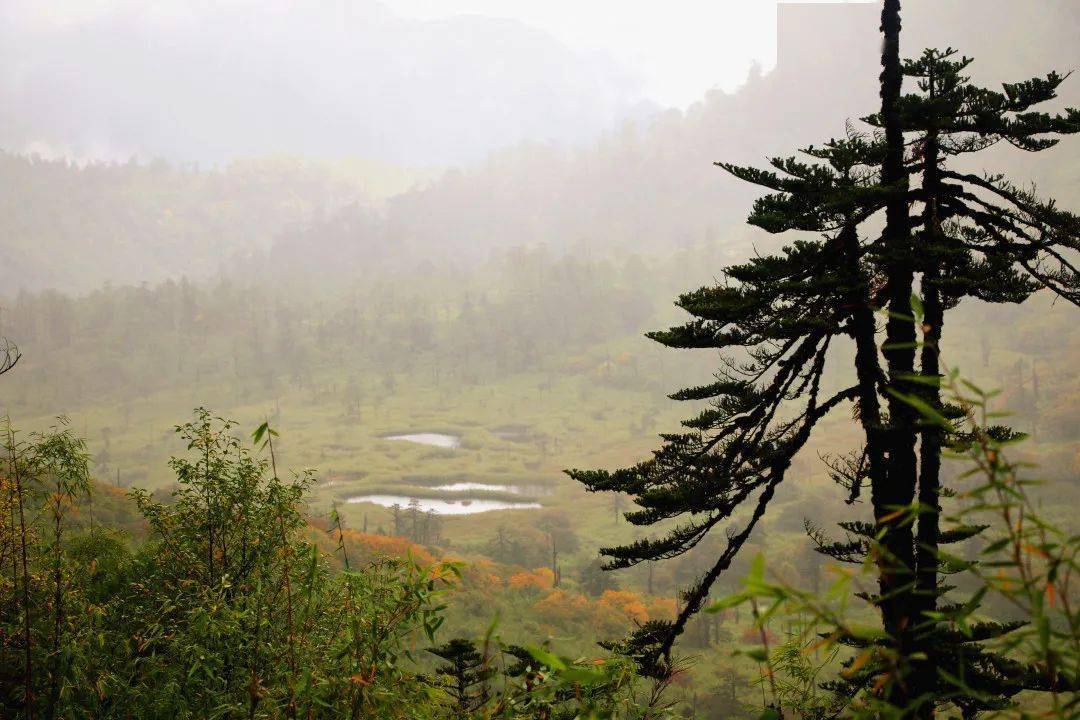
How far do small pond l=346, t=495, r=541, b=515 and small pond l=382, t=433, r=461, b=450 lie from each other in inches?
967

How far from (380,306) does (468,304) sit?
2611 cm

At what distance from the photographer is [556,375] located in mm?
155750

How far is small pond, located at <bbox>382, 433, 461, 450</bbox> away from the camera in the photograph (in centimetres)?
12400

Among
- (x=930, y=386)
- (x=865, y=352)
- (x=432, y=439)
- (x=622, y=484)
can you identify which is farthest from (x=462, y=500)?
(x=930, y=386)

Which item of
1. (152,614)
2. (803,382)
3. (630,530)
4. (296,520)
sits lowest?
(630,530)

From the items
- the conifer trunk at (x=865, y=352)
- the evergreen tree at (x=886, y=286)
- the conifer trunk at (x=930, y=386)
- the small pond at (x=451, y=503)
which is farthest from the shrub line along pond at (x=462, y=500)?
Result: the conifer trunk at (x=930, y=386)

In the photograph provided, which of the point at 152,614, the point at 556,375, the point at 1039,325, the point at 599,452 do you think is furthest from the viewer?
the point at 556,375

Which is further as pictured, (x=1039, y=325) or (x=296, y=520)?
(x=1039, y=325)

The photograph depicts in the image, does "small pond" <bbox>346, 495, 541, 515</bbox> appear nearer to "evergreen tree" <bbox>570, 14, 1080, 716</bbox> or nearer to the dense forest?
the dense forest

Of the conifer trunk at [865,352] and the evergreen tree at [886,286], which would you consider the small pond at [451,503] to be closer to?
the evergreen tree at [886,286]

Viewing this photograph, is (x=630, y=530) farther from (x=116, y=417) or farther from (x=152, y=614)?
(x=116, y=417)

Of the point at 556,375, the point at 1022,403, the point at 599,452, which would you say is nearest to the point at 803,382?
the point at 599,452

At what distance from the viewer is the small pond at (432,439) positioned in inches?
4882

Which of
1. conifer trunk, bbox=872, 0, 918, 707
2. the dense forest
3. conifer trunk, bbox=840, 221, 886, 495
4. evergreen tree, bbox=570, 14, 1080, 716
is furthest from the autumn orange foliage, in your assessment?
conifer trunk, bbox=872, 0, 918, 707
